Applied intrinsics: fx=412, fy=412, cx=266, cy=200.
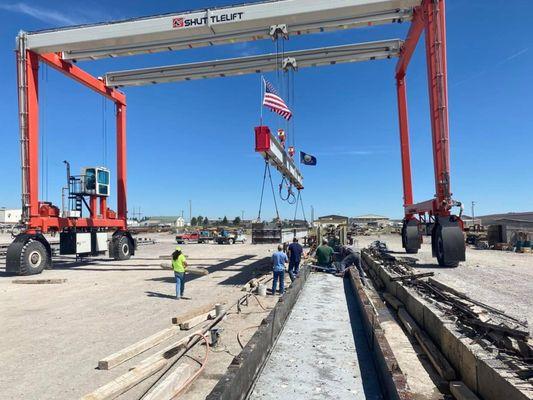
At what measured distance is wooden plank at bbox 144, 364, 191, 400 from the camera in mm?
4391

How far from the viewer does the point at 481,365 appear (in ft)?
15.3

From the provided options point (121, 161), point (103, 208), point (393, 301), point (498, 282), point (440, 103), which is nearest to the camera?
point (393, 301)

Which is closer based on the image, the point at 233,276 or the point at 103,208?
the point at 233,276

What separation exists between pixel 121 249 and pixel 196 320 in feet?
50.3

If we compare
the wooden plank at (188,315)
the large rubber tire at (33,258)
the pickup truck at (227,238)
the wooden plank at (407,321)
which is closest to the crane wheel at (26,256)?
the large rubber tire at (33,258)

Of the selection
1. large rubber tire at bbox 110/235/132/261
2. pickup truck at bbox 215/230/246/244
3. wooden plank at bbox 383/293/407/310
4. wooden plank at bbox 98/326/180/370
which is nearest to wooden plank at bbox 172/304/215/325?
wooden plank at bbox 98/326/180/370

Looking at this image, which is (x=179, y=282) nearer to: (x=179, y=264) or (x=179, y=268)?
(x=179, y=268)

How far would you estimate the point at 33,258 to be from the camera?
16.2 metres

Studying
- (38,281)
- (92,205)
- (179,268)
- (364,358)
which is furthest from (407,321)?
(92,205)

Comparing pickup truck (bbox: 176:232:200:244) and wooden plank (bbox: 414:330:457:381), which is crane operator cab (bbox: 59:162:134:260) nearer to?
wooden plank (bbox: 414:330:457:381)

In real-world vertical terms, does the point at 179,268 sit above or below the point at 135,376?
above

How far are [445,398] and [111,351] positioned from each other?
191 inches

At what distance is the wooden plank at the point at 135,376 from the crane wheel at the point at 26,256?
12.2m

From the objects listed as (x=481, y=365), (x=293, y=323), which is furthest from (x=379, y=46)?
(x=481, y=365)
